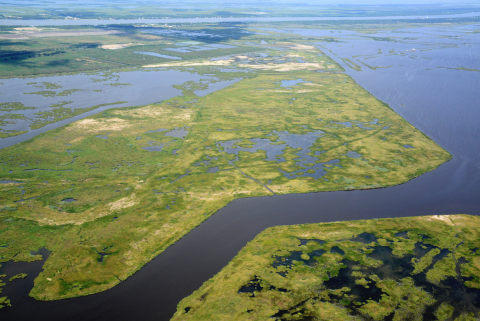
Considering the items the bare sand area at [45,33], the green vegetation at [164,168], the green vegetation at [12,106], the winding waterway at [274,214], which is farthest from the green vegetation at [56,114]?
the bare sand area at [45,33]

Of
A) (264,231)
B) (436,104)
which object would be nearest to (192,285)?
(264,231)

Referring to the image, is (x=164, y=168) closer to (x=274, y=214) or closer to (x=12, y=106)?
(x=274, y=214)

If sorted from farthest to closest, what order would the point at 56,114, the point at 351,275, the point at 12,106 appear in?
the point at 12,106 → the point at 56,114 → the point at 351,275

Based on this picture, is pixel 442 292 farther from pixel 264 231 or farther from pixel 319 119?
pixel 319 119

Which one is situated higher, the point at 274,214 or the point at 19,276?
the point at 274,214

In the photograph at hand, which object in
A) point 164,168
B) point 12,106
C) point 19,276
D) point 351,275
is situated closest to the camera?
point 19,276

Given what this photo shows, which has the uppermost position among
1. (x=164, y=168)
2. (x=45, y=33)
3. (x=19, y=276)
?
(x=45, y=33)

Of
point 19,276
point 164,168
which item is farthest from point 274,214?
point 19,276
